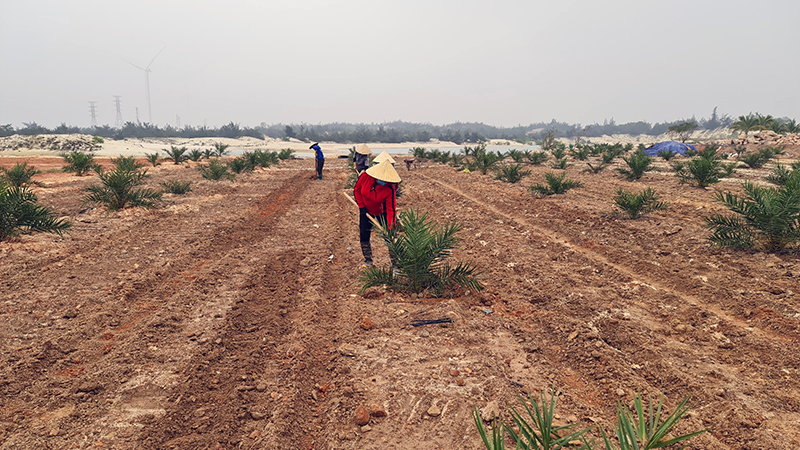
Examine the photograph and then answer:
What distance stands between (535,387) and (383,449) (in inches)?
49.5

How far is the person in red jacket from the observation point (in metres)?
4.76

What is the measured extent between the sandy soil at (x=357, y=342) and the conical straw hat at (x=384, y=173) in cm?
144

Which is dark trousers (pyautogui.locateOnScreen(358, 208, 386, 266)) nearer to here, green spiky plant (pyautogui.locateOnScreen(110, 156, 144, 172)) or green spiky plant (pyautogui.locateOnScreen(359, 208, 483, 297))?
green spiky plant (pyautogui.locateOnScreen(359, 208, 483, 297))

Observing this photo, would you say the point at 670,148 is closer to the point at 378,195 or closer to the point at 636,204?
the point at 636,204

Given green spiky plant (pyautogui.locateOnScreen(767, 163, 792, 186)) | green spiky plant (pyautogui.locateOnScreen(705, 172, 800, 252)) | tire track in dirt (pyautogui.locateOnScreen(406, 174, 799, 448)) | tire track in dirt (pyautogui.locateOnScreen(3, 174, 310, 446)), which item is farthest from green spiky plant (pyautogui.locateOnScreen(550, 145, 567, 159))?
tire track in dirt (pyautogui.locateOnScreen(3, 174, 310, 446))

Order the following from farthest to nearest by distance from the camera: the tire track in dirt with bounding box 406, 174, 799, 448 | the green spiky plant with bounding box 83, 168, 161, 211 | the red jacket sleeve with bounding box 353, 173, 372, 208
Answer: the green spiky plant with bounding box 83, 168, 161, 211
the red jacket sleeve with bounding box 353, 173, 372, 208
the tire track in dirt with bounding box 406, 174, 799, 448

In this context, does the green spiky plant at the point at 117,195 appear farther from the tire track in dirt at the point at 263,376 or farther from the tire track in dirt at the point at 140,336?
the tire track in dirt at the point at 263,376

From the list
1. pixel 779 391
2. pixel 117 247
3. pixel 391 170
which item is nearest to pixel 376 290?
pixel 391 170

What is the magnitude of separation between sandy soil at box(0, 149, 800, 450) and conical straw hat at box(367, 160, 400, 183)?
1436 mm

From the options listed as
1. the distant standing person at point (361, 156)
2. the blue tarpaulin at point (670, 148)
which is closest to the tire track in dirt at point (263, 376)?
the distant standing person at point (361, 156)

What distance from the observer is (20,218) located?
5855 millimetres

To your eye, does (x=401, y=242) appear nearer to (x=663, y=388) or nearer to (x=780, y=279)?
(x=663, y=388)

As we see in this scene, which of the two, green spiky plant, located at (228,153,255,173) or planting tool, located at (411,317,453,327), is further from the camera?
green spiky plant, located at (228,153,255,173)

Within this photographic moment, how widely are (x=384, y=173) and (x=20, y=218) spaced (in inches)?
233
